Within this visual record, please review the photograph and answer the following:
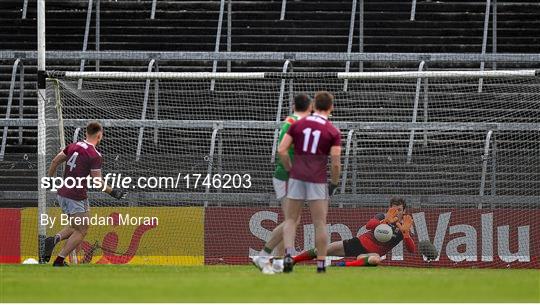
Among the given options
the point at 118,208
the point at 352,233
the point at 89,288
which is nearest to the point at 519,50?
the point at 352,233

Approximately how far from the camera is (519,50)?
86.1ft

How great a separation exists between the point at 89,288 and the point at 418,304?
11.4 ft

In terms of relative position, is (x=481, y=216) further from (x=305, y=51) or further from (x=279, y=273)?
(x=305, y=51)

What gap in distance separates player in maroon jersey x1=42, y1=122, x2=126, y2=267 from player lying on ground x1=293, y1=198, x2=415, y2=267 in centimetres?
338

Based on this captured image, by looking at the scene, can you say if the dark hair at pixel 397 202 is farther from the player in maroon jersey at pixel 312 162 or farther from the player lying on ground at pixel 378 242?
the player in maroon jersey at pixel 312 162

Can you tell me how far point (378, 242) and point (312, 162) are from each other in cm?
471

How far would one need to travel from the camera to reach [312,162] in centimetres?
1473

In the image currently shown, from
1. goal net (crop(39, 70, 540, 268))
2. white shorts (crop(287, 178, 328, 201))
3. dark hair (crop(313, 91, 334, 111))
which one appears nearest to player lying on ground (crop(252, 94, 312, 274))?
dark hair (crop(313, 91, 334, 111))

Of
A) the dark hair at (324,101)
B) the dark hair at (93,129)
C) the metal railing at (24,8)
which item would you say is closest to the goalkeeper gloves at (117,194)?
the dark hair at (93,129)

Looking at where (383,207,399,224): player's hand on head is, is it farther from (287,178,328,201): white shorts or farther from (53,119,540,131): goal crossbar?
(287,178,328,201): white shorts

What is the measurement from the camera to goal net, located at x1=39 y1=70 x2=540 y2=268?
64.5ft

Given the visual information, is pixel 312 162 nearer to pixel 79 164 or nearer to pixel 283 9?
pixel 79 164

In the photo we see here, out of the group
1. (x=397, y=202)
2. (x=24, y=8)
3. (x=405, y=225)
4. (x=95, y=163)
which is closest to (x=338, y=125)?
(x=397, y=202)

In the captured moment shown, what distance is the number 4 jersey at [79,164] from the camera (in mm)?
18109
